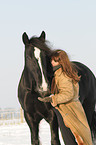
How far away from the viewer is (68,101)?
378 centimetres

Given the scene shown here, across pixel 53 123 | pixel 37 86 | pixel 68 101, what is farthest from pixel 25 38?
pixel 68 101

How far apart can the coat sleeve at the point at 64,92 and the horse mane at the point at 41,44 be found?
4.34 ft

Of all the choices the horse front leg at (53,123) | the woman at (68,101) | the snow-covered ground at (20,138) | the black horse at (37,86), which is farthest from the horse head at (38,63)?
the snow-covered ground at (20,138)

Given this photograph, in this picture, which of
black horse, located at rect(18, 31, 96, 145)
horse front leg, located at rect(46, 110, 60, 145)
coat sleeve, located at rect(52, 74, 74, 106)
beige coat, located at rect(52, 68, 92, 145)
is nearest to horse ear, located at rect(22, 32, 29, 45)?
black horse, located at rect(18, 31, 96, 145)

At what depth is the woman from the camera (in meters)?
3.71

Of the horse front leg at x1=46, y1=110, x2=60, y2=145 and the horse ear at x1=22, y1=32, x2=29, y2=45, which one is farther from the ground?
the horse ear at x1=22, y1=32, x2=29, y2=45

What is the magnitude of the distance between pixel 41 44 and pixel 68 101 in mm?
1643

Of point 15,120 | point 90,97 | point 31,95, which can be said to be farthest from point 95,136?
point 15,120

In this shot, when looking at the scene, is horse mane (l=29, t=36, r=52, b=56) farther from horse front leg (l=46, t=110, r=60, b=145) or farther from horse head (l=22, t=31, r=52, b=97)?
horse front leg (l=46, t=110, r=60, b=145)

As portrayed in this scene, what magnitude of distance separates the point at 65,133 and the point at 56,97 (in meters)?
0.58

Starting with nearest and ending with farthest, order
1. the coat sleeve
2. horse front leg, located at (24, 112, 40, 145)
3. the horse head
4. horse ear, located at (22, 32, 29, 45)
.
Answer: the coat sleeve
the horse head
horse ear, located at (22, 32, 29, 45)
horse front leg, located at (24, 112, 40, 145)

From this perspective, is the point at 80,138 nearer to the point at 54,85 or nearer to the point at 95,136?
the point at 54,85

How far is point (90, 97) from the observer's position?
6672 millimetres

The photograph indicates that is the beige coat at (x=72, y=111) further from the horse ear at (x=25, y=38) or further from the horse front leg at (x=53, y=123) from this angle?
the horse ear at (x=25, y=38)
